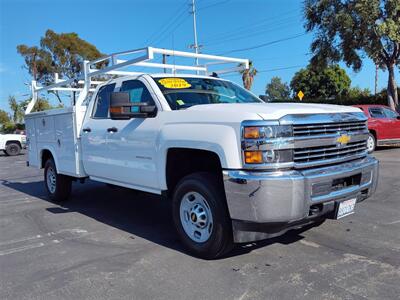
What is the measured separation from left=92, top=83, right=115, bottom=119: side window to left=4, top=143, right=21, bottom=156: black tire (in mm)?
18547

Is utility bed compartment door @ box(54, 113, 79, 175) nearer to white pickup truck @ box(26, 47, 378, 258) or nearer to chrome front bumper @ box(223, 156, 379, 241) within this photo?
white pickup truck @ box(26, 47, 378, 258)

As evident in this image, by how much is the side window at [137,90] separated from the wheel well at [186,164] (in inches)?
32.2

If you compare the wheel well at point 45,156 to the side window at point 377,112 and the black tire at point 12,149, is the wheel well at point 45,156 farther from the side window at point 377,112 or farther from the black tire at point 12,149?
the black tire at point 12,149

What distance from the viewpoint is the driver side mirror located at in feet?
15.9

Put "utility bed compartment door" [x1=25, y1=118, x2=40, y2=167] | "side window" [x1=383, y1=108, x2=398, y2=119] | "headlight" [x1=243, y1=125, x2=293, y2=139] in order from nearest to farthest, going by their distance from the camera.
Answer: "headlight" [x1=243, y1=125, x2=293, y2=139]
"utility bed compartment door" [x1=25, y1=118, x2=40, y2=167]
"side window" [x1=383, y1=108, x2=398, y2=119]

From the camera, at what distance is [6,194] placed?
30.2 ft

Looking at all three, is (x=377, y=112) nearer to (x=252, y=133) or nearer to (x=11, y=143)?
(x=252, y=133)

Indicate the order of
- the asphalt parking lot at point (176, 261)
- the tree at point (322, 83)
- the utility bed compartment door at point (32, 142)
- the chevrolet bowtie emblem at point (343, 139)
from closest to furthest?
1. the asphalt parking lot at point (176, 261)
2. the chevrolet bowtie emblem at point (343, 139)
3. the utility bed compartment door at point (32, 142)
4. the tree at point (322, 83)

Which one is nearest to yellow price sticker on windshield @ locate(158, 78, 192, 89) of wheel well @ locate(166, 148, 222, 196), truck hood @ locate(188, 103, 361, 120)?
truck hood @ locate(188, 103, 361, 120)

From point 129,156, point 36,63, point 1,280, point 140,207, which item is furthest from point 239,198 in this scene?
point 36,63

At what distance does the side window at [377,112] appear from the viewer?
1438 centimetres

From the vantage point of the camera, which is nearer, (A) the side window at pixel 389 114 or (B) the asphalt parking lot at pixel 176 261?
(B) the asphalt parking lot at pixel 176 261

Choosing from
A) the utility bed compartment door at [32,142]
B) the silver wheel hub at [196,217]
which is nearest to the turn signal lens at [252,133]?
the silver wheel hub at [196,217]

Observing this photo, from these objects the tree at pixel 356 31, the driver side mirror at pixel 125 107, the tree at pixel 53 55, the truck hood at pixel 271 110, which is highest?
the tree at pixel 53 55
